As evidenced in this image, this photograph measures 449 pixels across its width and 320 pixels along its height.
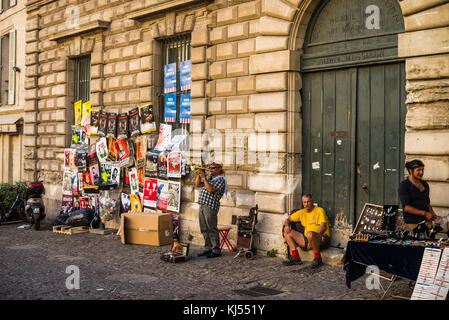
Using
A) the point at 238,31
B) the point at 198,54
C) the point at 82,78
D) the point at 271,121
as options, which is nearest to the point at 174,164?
the point at 198,54

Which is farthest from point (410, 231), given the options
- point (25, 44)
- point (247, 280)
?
point (25, 44)

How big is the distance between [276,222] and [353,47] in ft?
10.4

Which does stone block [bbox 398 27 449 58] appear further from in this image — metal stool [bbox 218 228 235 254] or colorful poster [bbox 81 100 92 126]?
colorful poster [bbox 81 100 92 126]

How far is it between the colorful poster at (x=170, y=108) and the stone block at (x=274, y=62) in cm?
246

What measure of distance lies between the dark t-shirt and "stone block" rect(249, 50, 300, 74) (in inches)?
125

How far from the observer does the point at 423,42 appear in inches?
289

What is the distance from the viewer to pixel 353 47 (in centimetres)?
848

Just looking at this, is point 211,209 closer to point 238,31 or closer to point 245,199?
point 245,199

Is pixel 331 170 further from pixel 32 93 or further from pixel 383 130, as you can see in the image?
pixel 32 93

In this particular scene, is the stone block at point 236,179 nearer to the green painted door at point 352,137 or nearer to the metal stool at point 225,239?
the metal stool at point 225,239

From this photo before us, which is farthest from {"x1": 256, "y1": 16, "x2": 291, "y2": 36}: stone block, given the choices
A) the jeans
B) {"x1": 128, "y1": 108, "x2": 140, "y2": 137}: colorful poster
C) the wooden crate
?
the wooden crate

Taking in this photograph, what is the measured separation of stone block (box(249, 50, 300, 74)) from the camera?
9.05 meters

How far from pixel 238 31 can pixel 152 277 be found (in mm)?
4709

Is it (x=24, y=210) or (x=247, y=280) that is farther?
(x=24, y=210)
